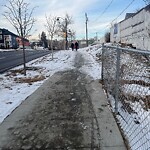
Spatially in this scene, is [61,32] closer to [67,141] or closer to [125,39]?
[125,39]

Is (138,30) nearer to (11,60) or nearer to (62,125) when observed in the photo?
(11,60)

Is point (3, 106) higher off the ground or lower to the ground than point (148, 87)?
lower

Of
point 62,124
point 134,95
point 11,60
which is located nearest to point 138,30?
point 11,60

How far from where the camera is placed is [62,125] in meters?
4.39

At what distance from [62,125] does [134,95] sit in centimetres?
145

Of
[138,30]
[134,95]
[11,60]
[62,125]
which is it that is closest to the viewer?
[134,95]

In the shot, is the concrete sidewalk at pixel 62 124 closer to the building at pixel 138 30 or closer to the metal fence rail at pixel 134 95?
the metal fence rail at pixel 134 95

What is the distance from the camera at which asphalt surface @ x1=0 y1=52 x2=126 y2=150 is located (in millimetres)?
3680

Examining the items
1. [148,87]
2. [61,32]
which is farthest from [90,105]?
[61,32]

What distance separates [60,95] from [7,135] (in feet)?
8.82

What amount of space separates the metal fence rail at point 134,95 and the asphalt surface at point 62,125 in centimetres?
29

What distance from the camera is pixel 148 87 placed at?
10.5ft

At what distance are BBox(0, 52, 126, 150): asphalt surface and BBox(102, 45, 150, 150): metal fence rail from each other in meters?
0.29

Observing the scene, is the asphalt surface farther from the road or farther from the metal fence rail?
the road
